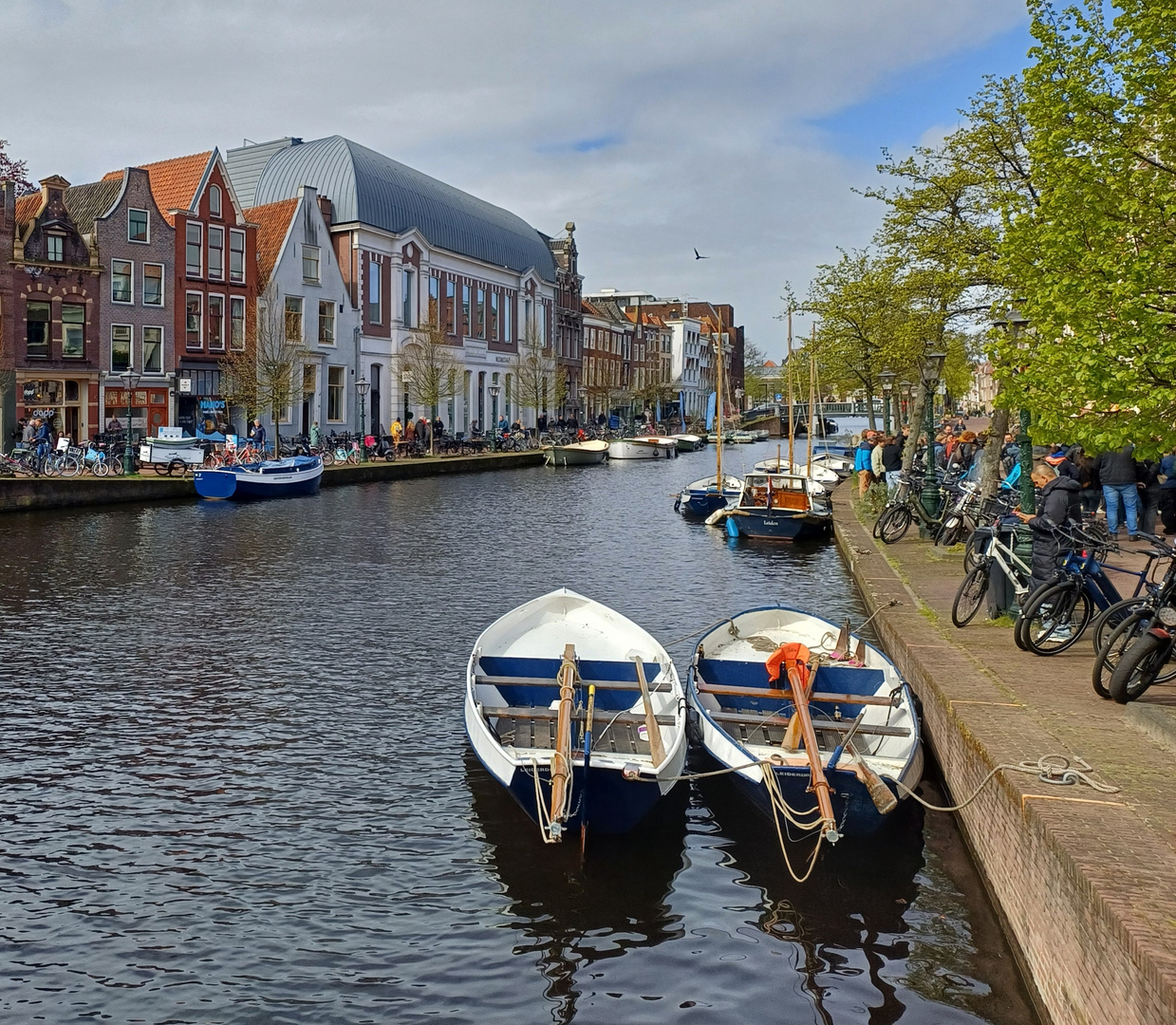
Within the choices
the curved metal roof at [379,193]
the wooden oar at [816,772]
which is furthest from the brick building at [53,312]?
the wooden oar at [816,772]

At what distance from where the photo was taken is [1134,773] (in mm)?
7348

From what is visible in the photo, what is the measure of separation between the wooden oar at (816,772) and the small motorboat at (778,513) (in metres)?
18.2

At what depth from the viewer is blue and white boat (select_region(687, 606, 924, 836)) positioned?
8.05 meters

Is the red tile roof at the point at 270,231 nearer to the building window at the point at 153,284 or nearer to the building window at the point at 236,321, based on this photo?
the building window at the point at 236,321

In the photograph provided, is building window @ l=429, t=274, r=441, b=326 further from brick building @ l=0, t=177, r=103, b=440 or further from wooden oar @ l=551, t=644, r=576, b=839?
wooden oar @ l=551, t=644, r=576, b=839

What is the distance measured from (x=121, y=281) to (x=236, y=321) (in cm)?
579

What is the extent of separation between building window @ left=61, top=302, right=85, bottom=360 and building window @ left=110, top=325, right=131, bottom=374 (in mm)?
1268

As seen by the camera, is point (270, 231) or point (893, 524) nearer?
point (893, 524)

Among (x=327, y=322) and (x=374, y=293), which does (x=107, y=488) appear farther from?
(x=374, y=293)

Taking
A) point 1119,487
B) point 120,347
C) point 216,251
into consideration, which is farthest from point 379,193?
point 1119,487

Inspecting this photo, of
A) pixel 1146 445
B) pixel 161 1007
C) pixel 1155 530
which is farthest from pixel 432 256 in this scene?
pixel 161 1007

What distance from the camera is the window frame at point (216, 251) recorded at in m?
48.6

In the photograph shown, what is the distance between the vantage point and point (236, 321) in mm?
49688

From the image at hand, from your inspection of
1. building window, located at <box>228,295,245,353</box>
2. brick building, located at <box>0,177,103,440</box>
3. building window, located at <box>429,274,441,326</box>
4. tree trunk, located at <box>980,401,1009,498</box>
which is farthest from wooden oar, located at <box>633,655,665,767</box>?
building window, located at <box>429,274,441,326</box>
